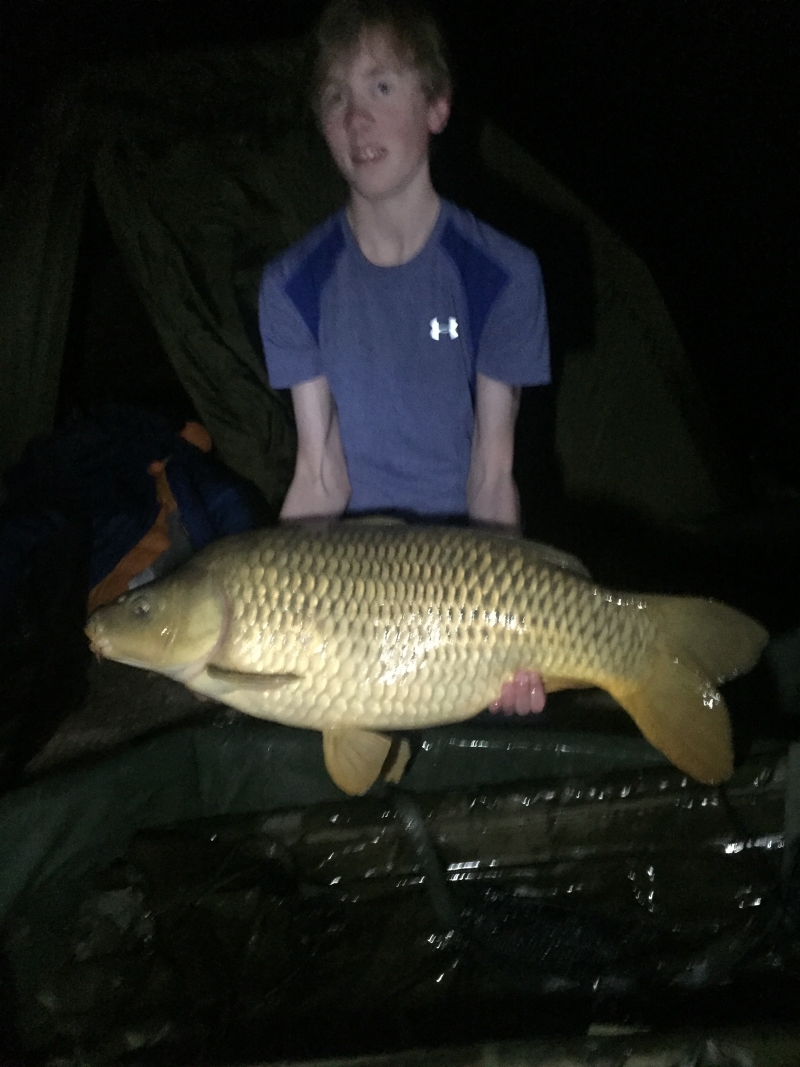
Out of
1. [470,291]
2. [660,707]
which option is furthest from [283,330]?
[660,707]

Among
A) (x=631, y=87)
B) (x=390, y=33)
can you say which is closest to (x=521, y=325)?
(x=390, y=33)

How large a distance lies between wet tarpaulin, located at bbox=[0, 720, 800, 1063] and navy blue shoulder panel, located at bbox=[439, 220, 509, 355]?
0.73 metres

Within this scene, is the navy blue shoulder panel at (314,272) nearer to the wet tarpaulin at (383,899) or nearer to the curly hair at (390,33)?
the curly hair at (390,33)

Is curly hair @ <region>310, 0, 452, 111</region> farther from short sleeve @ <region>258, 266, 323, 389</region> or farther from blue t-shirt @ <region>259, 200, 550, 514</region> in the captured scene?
short sleeve @ <region>258, 266, 323, 389</region>

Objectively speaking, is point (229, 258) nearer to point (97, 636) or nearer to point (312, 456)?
point (312, 456)

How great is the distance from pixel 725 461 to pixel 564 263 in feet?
1.96

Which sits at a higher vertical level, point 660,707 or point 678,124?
point 678,124

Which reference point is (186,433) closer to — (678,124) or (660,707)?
(660,707)

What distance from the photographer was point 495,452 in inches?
55.2

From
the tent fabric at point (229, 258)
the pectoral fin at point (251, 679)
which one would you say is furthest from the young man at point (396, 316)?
the pectoral fin at point (251, 679)

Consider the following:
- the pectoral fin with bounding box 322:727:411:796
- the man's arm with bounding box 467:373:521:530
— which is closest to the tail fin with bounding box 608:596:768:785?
the pectoral fin with bounding box 322:727:411:796

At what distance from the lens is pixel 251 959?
107 cm

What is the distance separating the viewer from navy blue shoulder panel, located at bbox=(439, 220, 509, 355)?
1.33m

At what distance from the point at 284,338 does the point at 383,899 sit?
966mm
